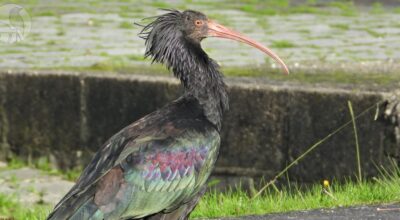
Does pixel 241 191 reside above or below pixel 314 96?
below

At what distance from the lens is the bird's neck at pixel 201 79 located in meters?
7.57

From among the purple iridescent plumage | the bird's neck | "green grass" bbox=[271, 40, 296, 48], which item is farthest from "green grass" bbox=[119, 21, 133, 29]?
the purple iridescent plumage

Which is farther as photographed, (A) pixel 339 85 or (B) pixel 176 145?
(A) pixel 339 85

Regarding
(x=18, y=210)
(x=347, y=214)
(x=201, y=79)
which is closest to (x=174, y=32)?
(x=201, y=79)

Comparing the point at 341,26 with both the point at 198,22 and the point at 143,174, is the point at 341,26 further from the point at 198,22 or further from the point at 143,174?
the point at 143,174

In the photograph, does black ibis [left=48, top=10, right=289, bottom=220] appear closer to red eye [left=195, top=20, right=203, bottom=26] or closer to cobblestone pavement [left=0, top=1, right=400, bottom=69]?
red eye [left=195, top=20, right=203, bottom=26]

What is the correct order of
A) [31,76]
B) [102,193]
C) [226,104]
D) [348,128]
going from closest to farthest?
[102,193], [226,104], [348,128], [31,76]

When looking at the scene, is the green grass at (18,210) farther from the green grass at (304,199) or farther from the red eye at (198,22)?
the red eye at (198,22)

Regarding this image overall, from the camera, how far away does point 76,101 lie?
402 inches

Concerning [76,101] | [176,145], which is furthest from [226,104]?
[76,101]

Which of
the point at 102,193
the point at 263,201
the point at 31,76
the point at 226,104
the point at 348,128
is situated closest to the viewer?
the point at 102,193

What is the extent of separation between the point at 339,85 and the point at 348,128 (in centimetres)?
59

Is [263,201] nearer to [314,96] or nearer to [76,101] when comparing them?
[314,96]

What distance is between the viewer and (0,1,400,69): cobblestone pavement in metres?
11.7
